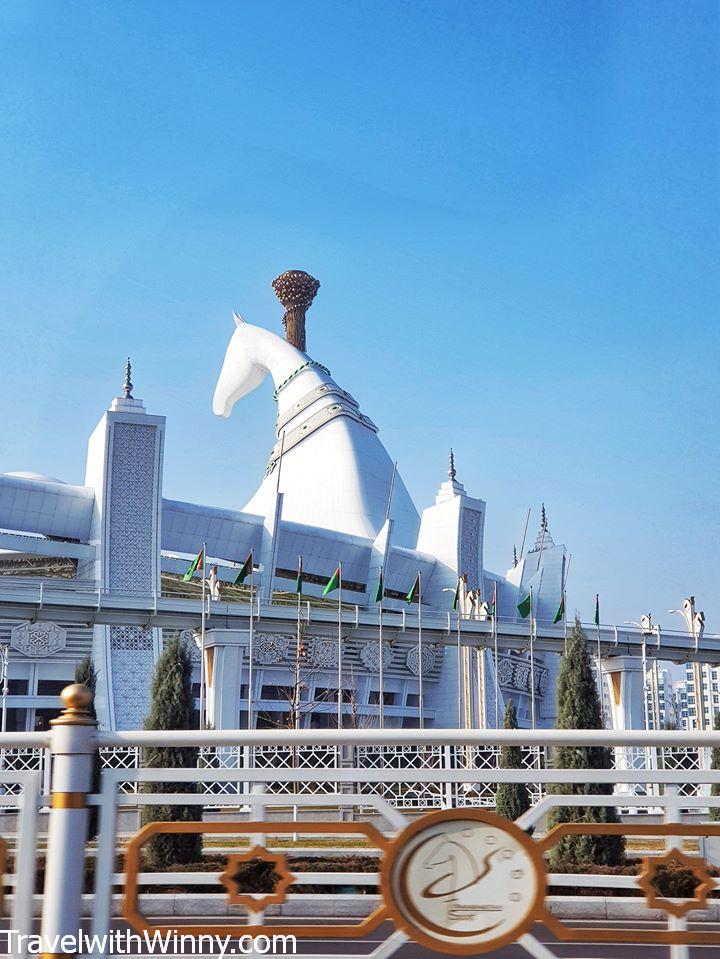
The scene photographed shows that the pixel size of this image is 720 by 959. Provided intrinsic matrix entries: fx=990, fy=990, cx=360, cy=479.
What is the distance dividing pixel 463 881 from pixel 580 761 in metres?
10.3

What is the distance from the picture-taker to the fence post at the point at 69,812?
10.6 ft

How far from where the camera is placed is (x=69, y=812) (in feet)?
10.8

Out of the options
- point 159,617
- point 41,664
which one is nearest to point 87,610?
point 159,617

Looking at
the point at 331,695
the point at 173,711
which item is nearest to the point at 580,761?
the point at 173,711

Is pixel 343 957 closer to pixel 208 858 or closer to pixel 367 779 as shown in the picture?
pixel 367 779

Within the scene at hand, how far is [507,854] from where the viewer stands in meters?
3.27

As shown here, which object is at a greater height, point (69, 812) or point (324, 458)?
point (324, 458)

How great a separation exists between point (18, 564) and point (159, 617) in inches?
488

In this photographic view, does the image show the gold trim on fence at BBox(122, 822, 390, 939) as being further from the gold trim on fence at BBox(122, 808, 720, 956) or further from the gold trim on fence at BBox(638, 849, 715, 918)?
the gold trim on fence at BBox(638, 849, 715, 918)

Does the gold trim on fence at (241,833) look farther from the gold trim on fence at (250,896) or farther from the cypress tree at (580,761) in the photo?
the cypress tree at (580,761)

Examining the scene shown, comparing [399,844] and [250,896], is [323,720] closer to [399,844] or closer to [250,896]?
[250,896]

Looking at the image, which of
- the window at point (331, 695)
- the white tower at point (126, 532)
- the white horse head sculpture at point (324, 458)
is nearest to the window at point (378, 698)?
the window at point (331, 695)

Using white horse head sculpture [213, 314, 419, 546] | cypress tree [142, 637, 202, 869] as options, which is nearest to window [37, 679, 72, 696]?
cypress tree [142, 637, 202, 869]

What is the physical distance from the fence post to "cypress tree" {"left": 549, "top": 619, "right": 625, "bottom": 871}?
6274 millimetres
